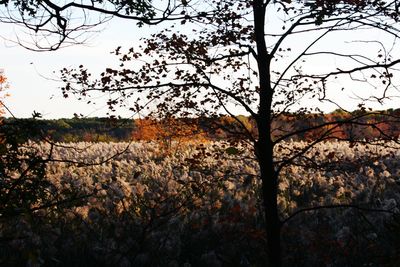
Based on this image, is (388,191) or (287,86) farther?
(388,191)

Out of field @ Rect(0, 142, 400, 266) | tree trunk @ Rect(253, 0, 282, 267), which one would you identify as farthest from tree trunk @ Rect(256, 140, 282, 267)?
field @ Rect(0, 142, 400, 266)

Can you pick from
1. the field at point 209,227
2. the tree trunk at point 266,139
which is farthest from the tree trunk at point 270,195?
the field at point 209,227

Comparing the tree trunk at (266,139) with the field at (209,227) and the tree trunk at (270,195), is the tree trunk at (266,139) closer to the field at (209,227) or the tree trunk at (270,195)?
the tree trunk at (270,195)

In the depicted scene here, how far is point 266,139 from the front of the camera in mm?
8070

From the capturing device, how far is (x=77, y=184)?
49.9 ft

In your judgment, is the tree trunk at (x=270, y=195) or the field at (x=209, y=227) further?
the field at (x=209, y=227)

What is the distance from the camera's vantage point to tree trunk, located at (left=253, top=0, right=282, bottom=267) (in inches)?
317

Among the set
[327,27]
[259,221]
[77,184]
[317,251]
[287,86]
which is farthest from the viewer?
[77,184]

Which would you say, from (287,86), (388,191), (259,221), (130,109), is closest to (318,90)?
(287,86)

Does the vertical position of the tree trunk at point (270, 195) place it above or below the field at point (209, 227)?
above

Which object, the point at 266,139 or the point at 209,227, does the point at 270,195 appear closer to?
the point at 266,139

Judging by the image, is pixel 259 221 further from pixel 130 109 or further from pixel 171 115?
pixel 130 109

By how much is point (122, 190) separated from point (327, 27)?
26.7ft

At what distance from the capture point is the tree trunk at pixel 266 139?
26.5 feet
